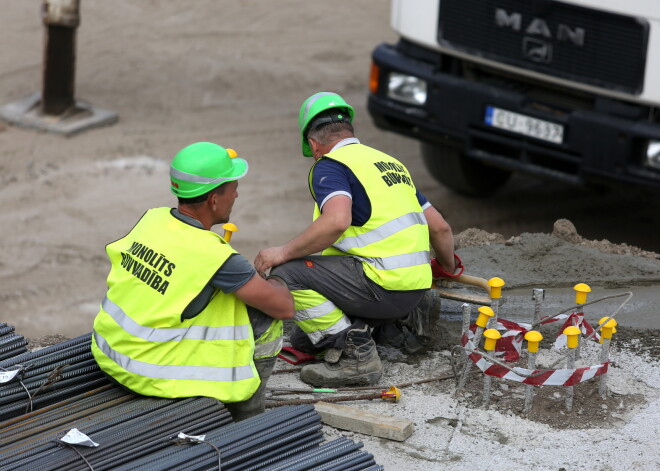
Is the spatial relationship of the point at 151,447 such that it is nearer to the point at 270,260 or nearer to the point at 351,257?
the point at 270,260

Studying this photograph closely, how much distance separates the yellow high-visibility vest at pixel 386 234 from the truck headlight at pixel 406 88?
114 inches

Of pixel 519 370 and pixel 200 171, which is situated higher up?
pixel 200 171

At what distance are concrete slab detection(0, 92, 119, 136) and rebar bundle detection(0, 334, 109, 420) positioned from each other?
5.90 m

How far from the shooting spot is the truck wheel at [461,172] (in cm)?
880

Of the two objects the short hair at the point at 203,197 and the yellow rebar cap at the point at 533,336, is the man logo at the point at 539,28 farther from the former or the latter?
the short hair at the point at 203,197

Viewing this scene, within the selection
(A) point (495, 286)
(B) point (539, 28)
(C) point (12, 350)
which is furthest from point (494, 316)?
(B) point (539, 28)

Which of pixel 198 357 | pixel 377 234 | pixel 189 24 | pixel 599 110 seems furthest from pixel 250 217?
pixel 189 24

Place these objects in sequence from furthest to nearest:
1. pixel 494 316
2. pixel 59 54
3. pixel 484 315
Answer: pixel 59 54 → pixel 494 316 → pixel 484 315

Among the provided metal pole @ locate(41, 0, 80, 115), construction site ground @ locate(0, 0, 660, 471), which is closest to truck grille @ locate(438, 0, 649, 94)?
construction site ground @ locate(0, 0, 660, 471)

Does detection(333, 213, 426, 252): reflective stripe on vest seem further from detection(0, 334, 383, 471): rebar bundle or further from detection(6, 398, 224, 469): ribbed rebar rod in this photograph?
detection(6, 398, 224, 469): ribbed rebar rod

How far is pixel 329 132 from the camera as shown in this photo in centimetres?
528

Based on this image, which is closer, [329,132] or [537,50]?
[329,132]

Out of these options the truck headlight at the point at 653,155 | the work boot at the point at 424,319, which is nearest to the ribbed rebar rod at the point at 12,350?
the work boot at the point at 424,319

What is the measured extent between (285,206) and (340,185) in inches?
160
